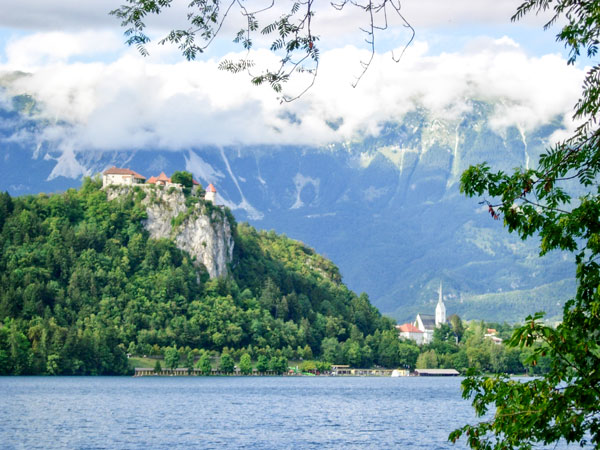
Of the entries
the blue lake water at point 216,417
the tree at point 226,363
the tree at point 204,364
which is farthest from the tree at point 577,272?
the tree at point 226,363

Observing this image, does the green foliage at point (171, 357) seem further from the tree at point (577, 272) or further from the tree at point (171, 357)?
the tree at point (577, 272)

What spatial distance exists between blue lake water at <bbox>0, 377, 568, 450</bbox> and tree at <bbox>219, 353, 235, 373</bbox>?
139ft

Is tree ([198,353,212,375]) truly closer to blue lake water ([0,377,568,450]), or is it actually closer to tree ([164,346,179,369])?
tree ([164,346,179,369])

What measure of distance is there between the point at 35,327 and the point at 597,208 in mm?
153183

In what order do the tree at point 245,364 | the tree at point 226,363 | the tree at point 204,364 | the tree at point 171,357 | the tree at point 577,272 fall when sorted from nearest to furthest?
the tree at point 577,272
the tree at point 171,357
the tree at point 204,364
the tree at point 226,363
the tree at point 245,364

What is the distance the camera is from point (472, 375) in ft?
63.7

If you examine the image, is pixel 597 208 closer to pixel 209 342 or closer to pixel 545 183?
pixel 545 183

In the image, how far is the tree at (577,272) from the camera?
1631cm

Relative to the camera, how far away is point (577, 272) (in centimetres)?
1683

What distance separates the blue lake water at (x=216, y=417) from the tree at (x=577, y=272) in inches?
1894

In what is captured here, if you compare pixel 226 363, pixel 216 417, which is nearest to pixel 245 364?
pixel 226 363

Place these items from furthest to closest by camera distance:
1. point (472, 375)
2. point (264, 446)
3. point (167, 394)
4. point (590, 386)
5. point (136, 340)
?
point (136, 340)
point (167, 394)
point (264, 446)
point (472, 375)
point (590, 386)

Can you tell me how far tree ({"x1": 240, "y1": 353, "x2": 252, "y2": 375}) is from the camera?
611ft

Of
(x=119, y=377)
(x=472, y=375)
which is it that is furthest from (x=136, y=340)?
(x=472, y=375)
